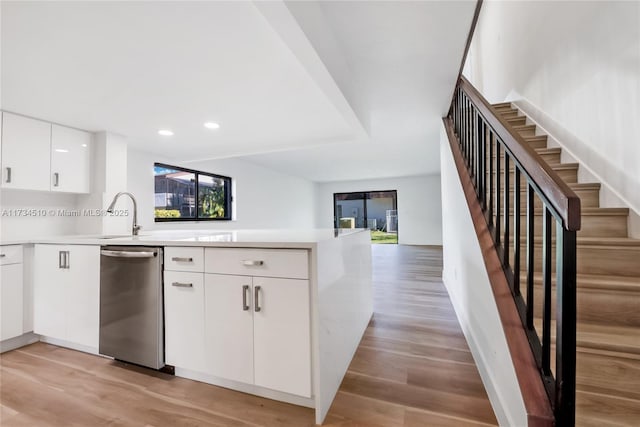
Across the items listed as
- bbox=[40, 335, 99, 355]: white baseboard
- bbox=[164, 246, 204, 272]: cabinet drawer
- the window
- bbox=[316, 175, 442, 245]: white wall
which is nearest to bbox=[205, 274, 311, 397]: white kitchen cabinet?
bbox=[164, 246, 204, 272]: cabinet drawer

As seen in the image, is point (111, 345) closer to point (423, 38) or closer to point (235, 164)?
point (423, 38)

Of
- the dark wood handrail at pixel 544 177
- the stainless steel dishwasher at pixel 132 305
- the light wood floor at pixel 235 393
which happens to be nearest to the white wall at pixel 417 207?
the light wood floor at pixel 235 393

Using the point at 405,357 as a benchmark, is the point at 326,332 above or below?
above

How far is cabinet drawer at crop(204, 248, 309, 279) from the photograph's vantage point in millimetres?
1326

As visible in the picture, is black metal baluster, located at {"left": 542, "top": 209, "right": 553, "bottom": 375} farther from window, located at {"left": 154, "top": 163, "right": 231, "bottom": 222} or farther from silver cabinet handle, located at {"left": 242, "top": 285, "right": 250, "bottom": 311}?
window, located at {"left": 154, "top": 163, "right": 231, "bottom": 222}

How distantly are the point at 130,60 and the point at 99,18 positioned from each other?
0.36 meters

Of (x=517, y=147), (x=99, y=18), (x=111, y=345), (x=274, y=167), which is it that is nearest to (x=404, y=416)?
(x=517, y=147)

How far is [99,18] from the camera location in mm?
1312

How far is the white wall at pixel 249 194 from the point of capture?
361 cm

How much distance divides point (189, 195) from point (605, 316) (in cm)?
505

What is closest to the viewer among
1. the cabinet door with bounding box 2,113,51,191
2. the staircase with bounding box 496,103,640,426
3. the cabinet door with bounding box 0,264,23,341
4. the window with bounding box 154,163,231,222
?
the staircase with bounding box 496,103,640,426

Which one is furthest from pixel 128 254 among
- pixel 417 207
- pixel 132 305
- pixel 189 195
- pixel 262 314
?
pixel 417 207

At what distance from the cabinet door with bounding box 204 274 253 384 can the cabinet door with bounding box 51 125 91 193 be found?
2.30 meters

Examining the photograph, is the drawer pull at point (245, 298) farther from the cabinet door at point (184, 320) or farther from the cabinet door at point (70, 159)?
the cabinet door at point (70, 159)
